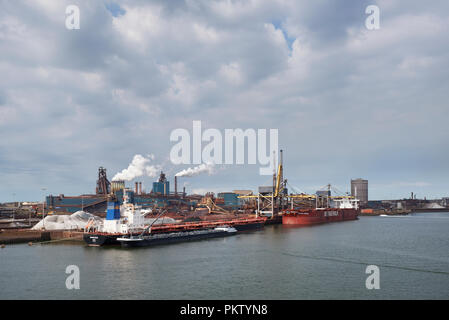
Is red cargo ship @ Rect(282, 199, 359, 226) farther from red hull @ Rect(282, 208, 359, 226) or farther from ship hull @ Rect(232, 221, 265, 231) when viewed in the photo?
ship hull @ Rect(232, 221, 265, 231)

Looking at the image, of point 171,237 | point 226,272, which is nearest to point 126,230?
point 171,237

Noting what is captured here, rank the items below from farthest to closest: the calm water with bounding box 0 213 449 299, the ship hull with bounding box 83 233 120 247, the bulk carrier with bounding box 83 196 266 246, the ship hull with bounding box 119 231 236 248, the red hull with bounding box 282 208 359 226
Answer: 1. the red hull with bounding box 282 208 359 226
2. the bulk carrier with bounding box 83 196 266 246
3. the ship hull with bounding box 83 233 120 247
4. the ship hull with bounding box 119 231 236 248
5. the calm water with bounding box 0 213 449 299

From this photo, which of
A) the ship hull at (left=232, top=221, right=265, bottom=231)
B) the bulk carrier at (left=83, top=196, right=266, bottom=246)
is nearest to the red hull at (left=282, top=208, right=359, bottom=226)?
the ship hull at (left=232, top=221, right=265, bottom=231)

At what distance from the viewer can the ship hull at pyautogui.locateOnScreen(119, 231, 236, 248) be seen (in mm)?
39875

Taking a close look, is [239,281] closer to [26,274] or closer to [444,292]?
[444,292]

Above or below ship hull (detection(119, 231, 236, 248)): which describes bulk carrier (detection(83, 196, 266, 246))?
above

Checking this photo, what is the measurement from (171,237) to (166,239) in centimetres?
110

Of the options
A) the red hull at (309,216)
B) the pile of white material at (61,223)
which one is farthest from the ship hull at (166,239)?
the red hull at (309,216)

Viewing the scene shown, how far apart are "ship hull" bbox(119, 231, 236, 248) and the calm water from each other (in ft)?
4.91

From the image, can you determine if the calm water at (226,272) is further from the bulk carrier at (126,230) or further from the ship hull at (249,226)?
the ship hull at (249,226)

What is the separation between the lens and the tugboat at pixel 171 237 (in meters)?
40.0
